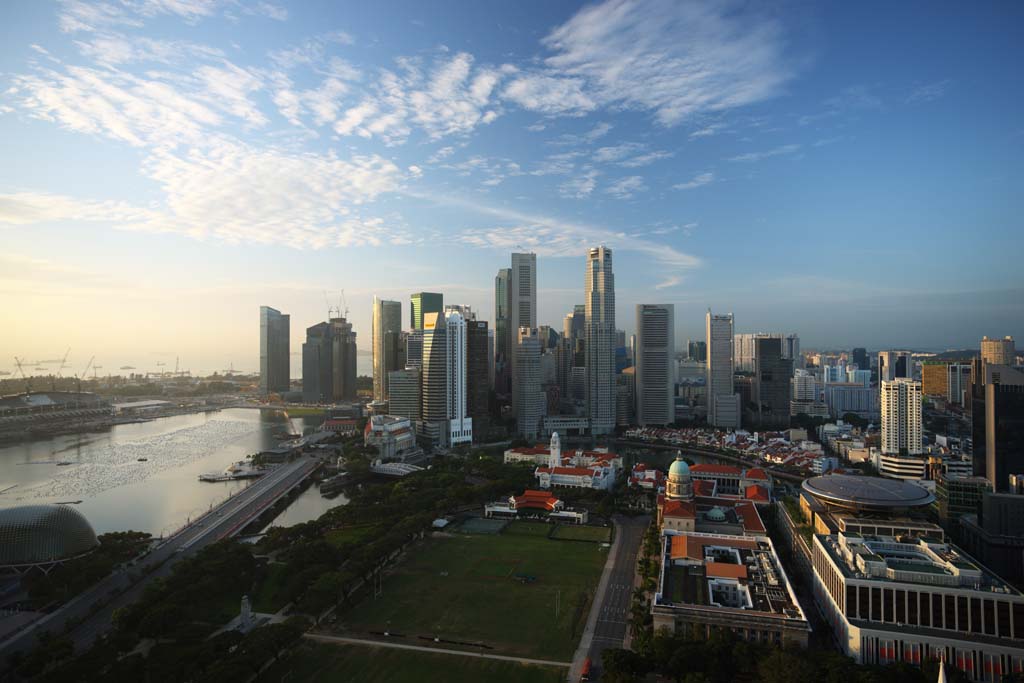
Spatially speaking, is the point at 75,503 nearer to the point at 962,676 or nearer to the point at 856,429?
the point at 962,676

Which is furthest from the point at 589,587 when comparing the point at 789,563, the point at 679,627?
the point at 789,563

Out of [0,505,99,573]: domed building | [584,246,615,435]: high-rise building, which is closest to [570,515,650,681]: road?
[0,505,99,573]: domed building

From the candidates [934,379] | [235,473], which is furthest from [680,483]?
[934,379]

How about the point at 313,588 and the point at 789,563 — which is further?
the point at 789,563

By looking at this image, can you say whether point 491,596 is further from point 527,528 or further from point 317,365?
point 317,365

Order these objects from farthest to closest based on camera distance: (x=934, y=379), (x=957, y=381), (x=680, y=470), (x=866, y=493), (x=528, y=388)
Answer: (x=934, y=379), (x=957, y=381), (x=528, y=388), (x=680, y=470), (x=866, y=493)

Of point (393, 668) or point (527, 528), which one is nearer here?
point (393, 668)
